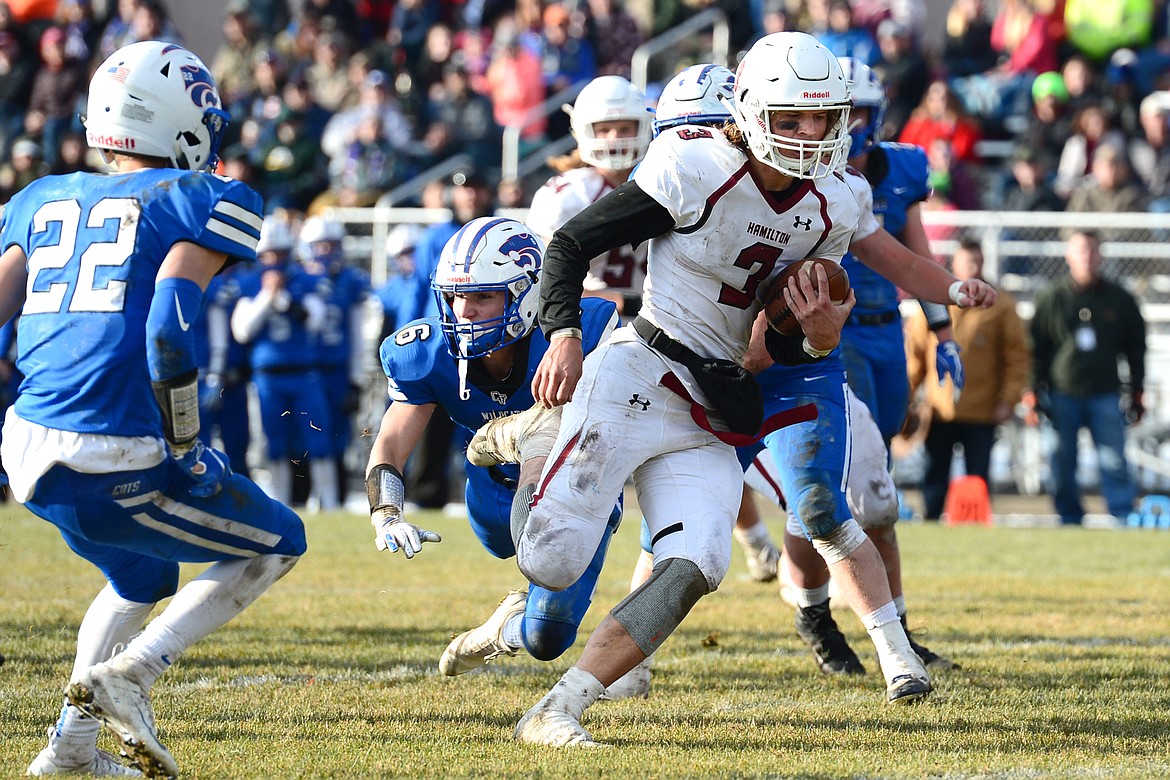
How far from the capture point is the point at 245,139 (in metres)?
14.6

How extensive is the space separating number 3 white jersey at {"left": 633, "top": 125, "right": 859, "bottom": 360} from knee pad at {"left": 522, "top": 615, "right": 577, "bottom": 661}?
851 millimetres

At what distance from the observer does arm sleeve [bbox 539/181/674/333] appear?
3.86 meters

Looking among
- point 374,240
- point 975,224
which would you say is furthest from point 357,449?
point 975,224

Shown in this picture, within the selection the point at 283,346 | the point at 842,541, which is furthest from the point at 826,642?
the point at 283,346

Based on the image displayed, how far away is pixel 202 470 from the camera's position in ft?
11.9

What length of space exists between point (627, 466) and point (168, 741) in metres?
1.34

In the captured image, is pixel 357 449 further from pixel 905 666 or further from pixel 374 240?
pixel 905 666

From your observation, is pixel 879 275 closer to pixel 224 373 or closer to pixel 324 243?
pixel 224 373

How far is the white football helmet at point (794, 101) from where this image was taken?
12.7 feet

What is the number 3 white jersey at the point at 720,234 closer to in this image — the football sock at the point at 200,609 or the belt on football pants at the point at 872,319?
the football sock at the point at 200,609

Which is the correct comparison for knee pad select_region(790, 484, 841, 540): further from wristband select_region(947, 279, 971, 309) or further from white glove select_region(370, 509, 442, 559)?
white glove select_region(370, 509, 442, 559)

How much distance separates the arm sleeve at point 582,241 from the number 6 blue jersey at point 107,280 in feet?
2.41

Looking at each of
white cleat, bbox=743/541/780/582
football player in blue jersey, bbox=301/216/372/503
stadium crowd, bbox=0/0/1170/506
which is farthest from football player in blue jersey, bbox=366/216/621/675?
stadium crowd, bbox=0/0/1170/506

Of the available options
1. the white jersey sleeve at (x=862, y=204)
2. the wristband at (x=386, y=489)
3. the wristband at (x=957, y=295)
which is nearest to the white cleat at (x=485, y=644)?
the wristband at (x=386, y=489)
